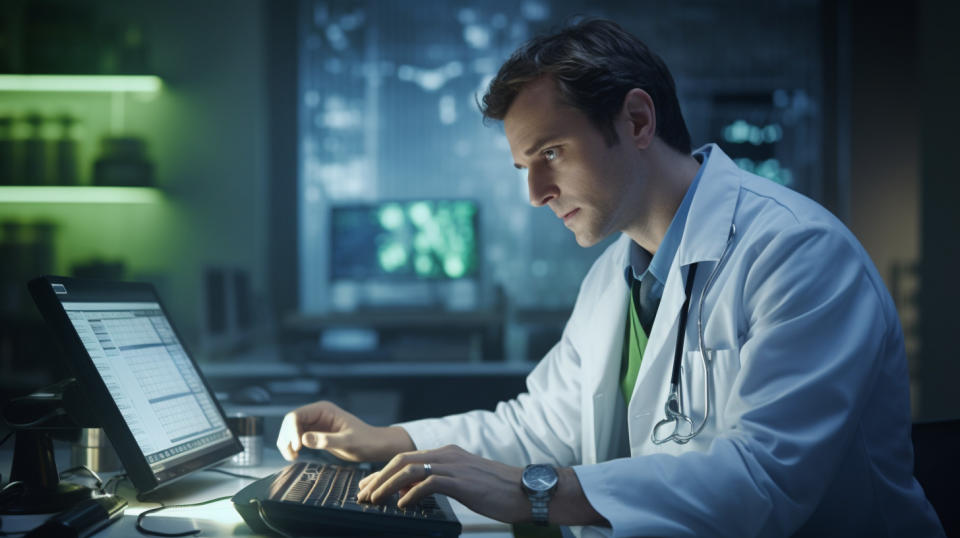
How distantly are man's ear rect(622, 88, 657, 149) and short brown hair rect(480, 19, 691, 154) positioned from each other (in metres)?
0.02

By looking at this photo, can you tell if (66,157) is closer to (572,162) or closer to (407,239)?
(407,239)

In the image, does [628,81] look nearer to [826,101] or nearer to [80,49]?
[80,49]

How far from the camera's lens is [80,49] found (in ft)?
12.5

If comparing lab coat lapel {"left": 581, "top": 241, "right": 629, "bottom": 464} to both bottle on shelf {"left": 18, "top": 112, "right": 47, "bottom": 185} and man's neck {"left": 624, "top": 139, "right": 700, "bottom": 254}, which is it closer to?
man's neck {"left": 624, "top": 139, "right": 700, "bottom": 254}

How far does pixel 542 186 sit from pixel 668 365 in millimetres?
356

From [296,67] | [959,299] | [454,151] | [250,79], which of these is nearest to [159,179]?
[250,79]

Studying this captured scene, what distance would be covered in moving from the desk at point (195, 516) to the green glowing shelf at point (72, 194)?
297 centimetres

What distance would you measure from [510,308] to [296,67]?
2.04 metres

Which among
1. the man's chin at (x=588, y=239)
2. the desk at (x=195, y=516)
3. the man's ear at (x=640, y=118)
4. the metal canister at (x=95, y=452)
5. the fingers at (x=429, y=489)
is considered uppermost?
the man's ear at (x=640, y=118)

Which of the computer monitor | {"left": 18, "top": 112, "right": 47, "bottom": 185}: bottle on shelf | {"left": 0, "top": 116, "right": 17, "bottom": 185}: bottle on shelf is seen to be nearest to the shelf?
{"left": 0, "top": 116, "right": 17, "bottom": 185}: bottle on shelf

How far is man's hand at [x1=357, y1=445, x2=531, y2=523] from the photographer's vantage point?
35.4 inches

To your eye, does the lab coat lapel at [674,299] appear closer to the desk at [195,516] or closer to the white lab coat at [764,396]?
the white lab coat at [764,396]

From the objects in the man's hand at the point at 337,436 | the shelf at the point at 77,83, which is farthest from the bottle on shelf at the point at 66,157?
the man's hand at the point at 337,436

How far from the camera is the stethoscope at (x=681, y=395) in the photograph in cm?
107
